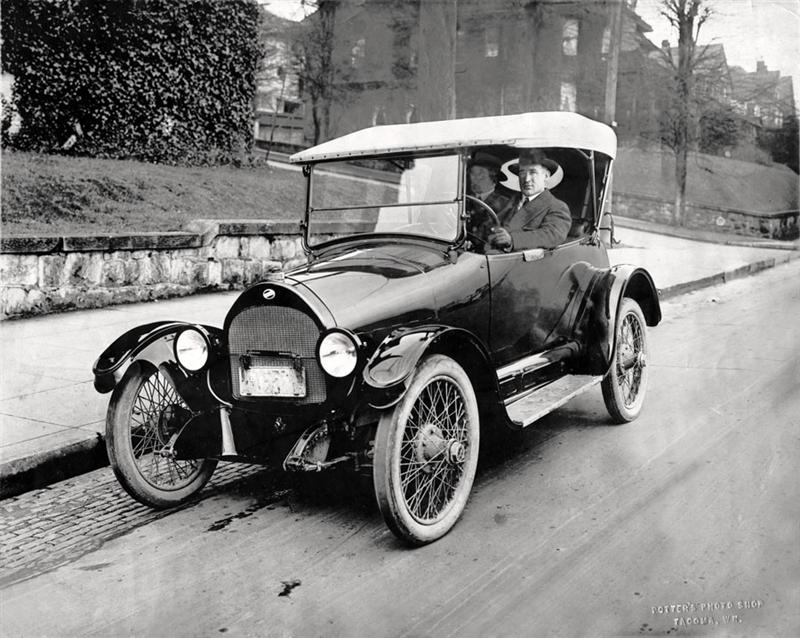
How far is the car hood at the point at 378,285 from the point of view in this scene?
368 centimetres

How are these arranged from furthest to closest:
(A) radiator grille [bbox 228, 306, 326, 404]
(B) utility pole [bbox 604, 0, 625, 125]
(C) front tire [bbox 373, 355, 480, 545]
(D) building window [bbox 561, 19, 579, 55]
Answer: (D) building window [bbox 561, 19, 579, 55], (B) utility pole [bbox 604, 0, 625, 125], (A) radiator grille [bbox 228, 306, 326, 404], (C) front tire [bbox 373, 355, 480, 545]

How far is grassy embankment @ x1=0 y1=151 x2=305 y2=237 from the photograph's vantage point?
8875 millimetres

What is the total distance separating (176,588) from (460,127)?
2.86 meters

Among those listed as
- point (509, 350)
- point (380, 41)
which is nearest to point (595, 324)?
point (509, 350)

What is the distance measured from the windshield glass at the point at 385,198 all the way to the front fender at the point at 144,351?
3.81ft

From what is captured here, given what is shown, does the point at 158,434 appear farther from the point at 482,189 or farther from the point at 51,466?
the point at 482,189

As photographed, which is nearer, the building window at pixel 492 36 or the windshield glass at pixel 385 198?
the windshield glass at pixel 385 198

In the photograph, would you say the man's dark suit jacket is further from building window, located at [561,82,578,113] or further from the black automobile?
building window, located at [561,82,578,113]

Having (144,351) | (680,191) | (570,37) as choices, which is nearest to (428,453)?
(144,351)

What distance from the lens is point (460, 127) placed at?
14.8 feet

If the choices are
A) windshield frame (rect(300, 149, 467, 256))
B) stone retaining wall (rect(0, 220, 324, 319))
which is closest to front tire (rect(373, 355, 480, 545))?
windshield frame (rect(300, 149, 467, 256))

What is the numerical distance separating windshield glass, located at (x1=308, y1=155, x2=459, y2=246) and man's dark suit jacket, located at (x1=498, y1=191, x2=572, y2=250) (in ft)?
1.55

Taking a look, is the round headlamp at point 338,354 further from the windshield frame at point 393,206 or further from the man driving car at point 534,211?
the man driving car at point 534,211

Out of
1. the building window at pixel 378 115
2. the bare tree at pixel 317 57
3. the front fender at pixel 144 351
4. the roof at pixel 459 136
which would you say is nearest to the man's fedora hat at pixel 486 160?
→ the roof at pixel 459 136
